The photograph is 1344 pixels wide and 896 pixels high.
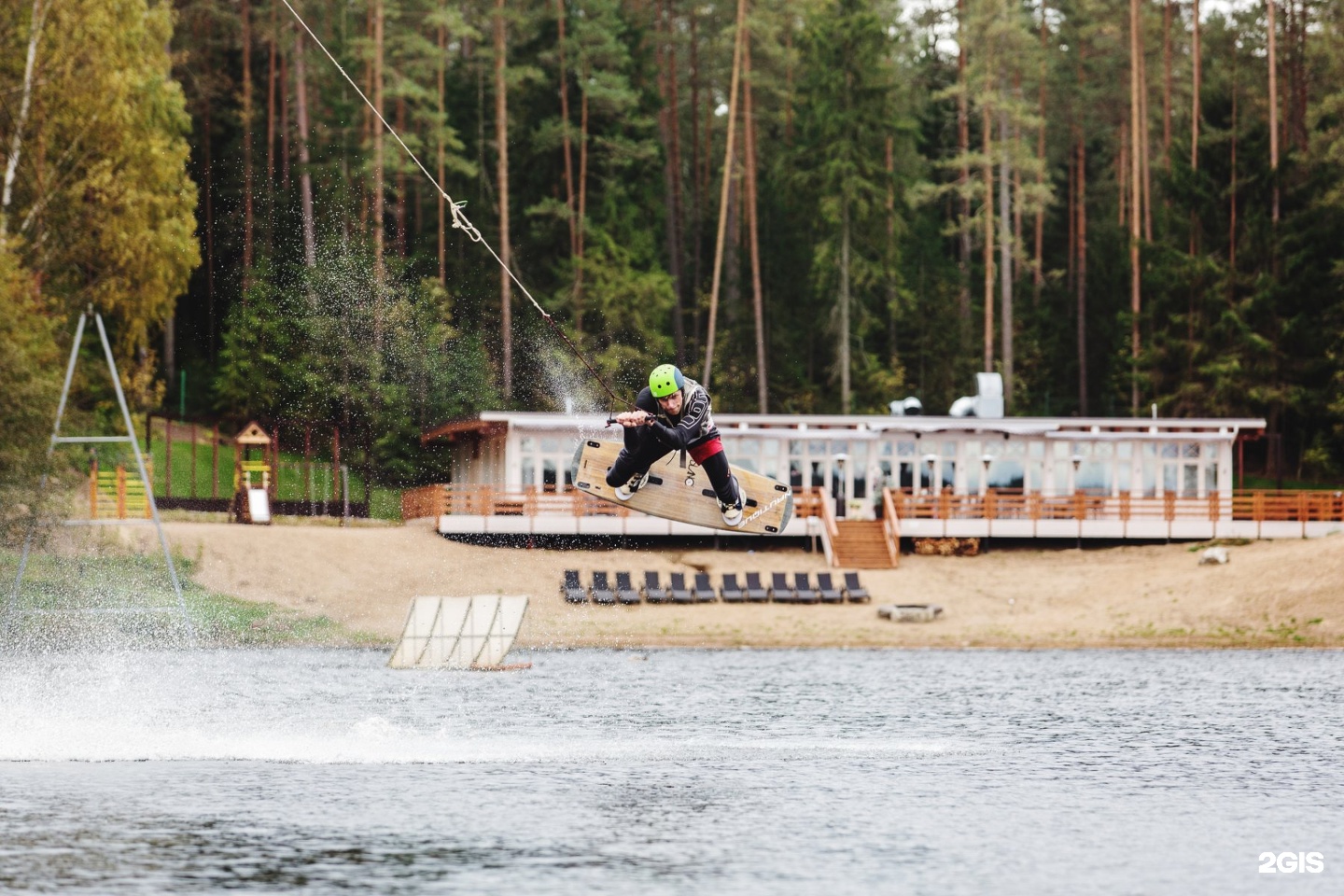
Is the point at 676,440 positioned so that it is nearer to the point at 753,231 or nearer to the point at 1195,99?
A: the point at 753,231

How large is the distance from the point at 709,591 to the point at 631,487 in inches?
855

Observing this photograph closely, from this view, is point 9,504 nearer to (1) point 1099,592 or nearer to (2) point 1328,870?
(1) point 1099,592

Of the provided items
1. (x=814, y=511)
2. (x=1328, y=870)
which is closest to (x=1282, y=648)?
(x=814, y=511)

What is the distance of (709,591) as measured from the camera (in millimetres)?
45500

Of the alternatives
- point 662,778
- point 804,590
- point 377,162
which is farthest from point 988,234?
point 662,778

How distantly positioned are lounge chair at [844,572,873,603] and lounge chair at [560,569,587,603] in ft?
21.8

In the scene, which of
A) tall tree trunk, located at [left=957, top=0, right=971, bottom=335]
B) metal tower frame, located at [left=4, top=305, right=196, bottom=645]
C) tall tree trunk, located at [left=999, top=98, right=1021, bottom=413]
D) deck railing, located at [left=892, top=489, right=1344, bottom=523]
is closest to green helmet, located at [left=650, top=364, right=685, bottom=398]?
metal tower frame, located at [left=4, top=305, right=196, bottom=645]

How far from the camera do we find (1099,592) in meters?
46.8

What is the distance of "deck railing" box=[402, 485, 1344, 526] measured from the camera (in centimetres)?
5028

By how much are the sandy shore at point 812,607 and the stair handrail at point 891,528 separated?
498 millimetres

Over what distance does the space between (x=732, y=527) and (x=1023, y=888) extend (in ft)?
27.1

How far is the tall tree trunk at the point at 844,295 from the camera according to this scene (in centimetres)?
6912

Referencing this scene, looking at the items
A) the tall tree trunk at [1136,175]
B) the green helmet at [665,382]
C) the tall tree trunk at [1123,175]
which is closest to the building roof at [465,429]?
the tall tree trunk at [1136,175]

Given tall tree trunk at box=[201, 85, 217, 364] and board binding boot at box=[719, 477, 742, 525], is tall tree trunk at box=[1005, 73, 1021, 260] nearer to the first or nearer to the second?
tall tree trunk at box=[201, 85, 217, 364]
